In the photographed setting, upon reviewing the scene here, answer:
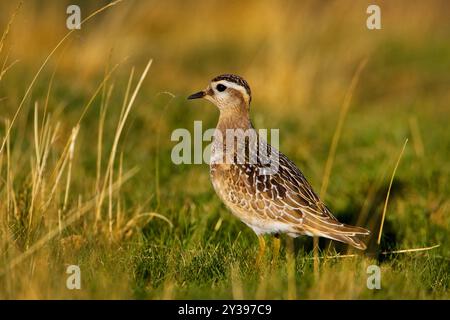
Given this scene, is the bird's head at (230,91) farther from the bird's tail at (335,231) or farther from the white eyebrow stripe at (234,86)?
the bird's tail at (335,231)

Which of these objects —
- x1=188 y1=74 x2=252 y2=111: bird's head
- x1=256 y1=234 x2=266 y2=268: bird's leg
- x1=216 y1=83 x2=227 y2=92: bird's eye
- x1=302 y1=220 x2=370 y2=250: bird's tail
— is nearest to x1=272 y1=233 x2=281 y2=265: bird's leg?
x1=256 y1=234 x2=266 y2=268: bird's leg

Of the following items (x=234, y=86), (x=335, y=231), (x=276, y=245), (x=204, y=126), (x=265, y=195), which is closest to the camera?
(x=335, y=231)

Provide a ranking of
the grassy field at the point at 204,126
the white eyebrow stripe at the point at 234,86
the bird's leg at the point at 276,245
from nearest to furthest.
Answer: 1. the grassy field at the point at 204,126
2. the bird's leg at the point at 276,245
3. the white eyebrow stripe at the point at 234,86

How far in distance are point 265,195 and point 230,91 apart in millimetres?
1312

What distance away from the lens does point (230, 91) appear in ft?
25.3

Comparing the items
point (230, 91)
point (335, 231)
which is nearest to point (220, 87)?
point (230, 91)

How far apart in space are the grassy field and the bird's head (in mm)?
880

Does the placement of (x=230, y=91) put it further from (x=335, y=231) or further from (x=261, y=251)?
(x=335, y=231)

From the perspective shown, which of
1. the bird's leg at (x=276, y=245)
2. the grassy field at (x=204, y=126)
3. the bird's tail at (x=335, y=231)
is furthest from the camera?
the bird's leg at (x=276, y=245)

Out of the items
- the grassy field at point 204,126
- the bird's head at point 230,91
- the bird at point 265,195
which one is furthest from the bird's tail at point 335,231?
the bird's head at point 230,91

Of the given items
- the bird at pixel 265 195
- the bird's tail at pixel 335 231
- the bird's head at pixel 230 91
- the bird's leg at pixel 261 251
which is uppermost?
the bird's head at pixel 230 91

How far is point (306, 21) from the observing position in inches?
605

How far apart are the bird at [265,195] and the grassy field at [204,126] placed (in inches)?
10.9

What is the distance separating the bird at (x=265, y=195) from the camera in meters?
6.86
